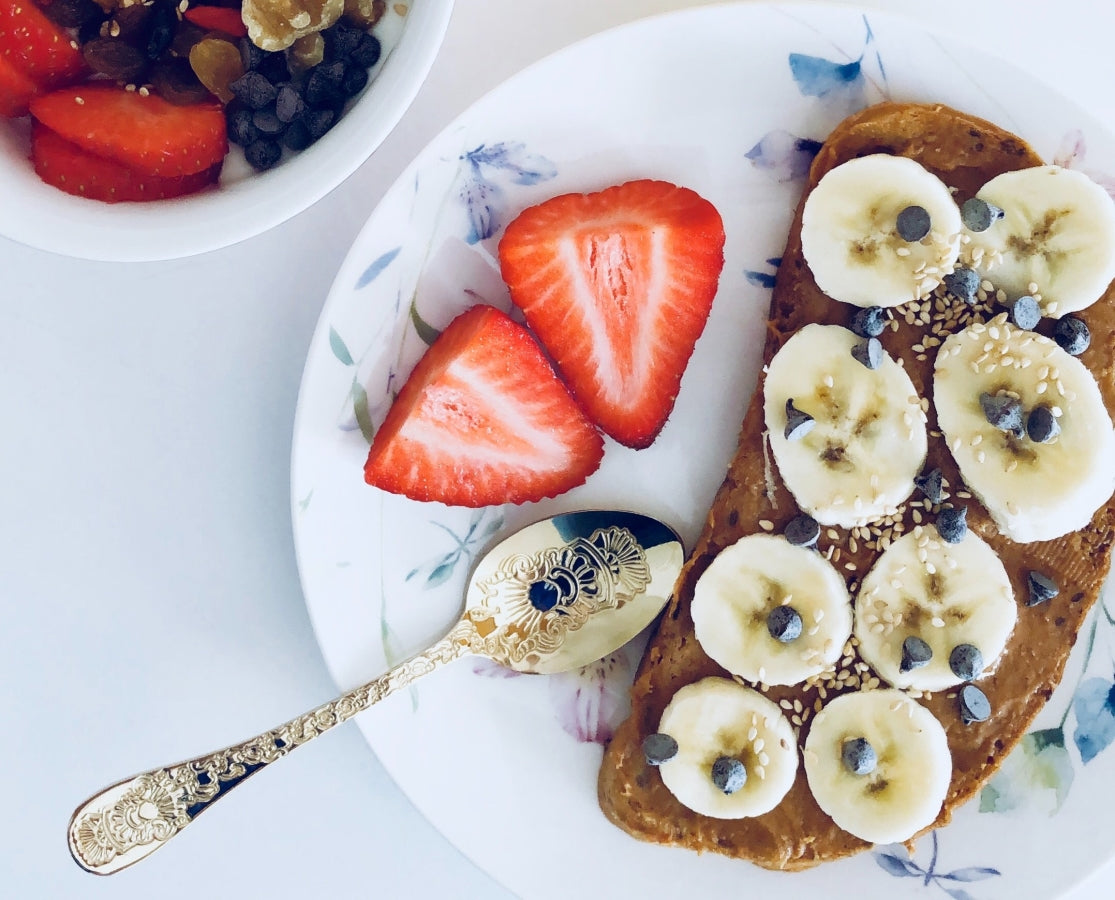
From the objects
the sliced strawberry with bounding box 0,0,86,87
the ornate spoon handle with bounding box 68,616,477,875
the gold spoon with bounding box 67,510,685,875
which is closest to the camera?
the sliced strawberry with bounding box 0,0,86,87

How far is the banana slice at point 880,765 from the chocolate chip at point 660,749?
185mm

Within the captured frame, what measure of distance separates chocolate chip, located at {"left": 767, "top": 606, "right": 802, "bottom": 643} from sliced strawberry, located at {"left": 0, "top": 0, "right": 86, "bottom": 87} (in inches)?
40.0

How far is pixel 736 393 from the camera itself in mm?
1295

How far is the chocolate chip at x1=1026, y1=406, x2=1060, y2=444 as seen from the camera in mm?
1137

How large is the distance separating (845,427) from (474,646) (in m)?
0.57

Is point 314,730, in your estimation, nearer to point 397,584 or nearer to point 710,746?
point 397,584

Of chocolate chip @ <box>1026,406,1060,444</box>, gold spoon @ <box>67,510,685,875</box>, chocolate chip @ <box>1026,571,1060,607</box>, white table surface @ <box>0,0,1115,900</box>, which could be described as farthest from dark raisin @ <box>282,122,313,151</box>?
chocolate chip @ <box>1026,571,1060,607</box>

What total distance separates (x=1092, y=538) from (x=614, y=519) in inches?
24.7

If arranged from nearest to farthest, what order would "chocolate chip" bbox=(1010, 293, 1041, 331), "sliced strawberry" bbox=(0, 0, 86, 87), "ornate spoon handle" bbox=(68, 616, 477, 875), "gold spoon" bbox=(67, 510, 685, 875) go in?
"sliced strawberry" bbox=(0, 0, 86, 87) → "ornate spoon handle" bbox=(68, 616, 477, 875) → "chocolate chip" bbox=(1010, 293, 1041, 331) → "gold spoon" bbox=(67, 510, 685, 875)

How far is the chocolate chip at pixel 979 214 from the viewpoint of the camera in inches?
45.8

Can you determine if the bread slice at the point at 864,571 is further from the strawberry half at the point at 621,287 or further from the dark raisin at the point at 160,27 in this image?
the dark raisin at the point at 160,27

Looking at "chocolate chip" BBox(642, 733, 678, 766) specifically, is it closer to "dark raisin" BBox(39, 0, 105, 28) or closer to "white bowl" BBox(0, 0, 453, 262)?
"white bowl" BBox(0, 0, 453, 262)

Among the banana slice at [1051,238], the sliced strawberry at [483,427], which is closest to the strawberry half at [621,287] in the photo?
the sliced strawberry at [483,427]

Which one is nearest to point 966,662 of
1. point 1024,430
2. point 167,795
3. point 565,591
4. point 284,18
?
point 1024,430
